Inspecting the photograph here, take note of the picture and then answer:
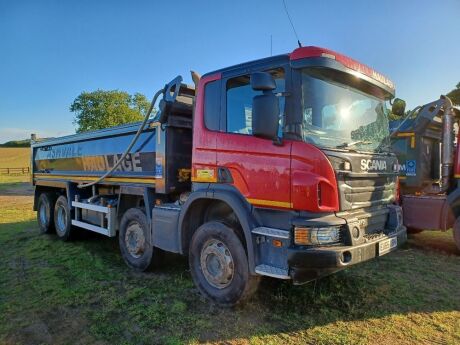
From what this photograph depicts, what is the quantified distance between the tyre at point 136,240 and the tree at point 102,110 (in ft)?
83.6

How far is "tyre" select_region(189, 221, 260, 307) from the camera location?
13.0ft

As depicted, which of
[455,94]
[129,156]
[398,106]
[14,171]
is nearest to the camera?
[398,106]

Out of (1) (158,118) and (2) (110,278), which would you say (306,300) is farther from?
(1) (158,118)

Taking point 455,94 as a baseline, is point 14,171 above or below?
below

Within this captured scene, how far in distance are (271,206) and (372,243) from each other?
109 centimetres

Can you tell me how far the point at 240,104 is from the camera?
13.8 ft

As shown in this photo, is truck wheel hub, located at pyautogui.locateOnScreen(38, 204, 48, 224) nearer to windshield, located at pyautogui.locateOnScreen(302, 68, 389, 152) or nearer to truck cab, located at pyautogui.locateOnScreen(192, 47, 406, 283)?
truck cab, located at pyautogui.locateOnScreen(192, 47, 406, 283)

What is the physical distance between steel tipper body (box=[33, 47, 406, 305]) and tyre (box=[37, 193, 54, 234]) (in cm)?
439

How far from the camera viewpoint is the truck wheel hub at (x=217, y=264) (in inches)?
162

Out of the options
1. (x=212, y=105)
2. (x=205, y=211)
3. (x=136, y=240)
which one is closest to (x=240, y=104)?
(x=212, y=105)

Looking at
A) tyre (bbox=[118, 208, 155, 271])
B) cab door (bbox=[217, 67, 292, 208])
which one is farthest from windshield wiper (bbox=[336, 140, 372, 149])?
tyre (bbox=[118, 208, 155, 271])

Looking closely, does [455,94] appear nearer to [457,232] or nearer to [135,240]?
[457,232]

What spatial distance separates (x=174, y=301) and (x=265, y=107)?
8.09ft

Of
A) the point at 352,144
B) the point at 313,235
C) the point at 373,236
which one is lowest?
the point at 373,236
